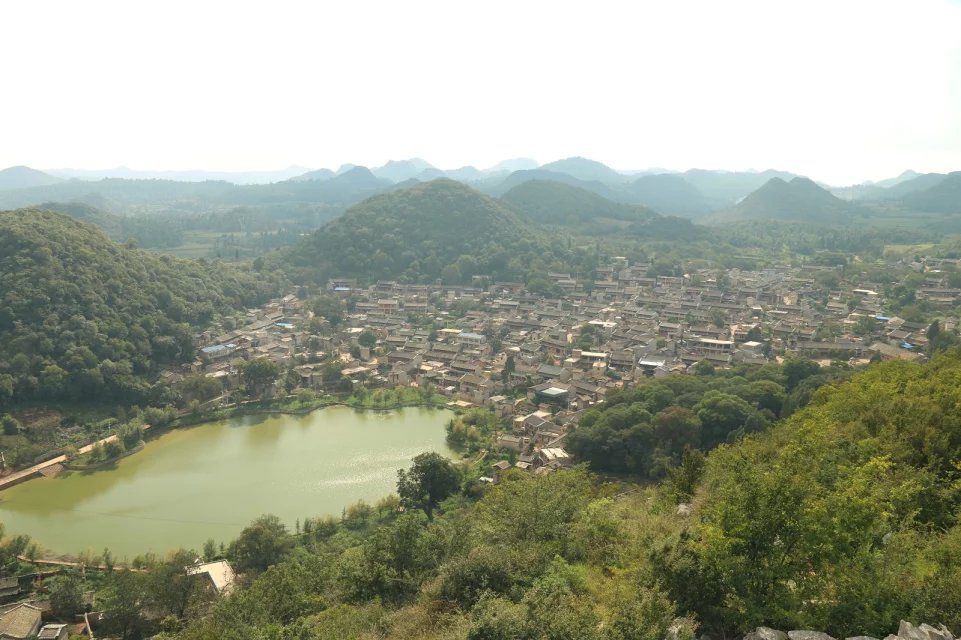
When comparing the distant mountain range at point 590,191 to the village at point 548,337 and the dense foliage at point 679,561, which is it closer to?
the village at point 548,337

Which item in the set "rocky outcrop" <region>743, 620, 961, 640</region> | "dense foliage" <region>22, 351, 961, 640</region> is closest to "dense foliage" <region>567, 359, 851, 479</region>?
"dense foliage" <region>22, 351, 961, 640</region>

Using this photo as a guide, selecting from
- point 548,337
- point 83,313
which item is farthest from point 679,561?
point 83,313

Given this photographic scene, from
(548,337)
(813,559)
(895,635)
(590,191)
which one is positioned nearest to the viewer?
(895,635)

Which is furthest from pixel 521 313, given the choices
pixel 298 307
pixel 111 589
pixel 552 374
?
pixel 111 589

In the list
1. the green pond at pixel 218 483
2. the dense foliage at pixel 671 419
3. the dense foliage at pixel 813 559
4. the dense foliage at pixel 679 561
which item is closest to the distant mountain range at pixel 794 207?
the dense foliage at pixel 671 419

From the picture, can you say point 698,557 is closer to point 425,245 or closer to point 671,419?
point 671,419
